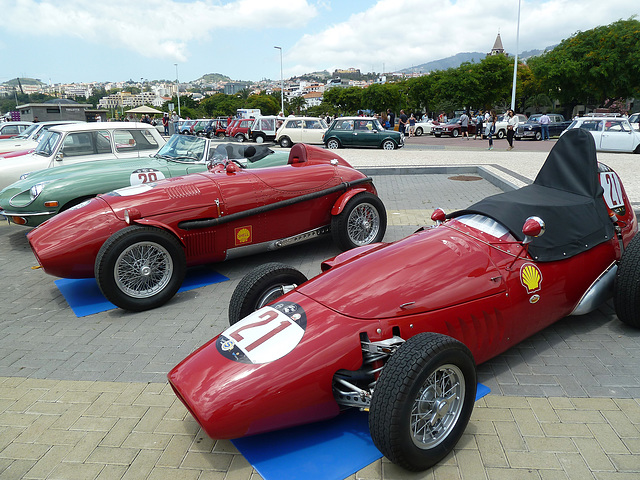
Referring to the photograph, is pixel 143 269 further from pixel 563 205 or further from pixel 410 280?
pixel 563 205

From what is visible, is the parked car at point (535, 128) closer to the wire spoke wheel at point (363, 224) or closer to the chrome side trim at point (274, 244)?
the wire spoke wheel at point (363, 224)

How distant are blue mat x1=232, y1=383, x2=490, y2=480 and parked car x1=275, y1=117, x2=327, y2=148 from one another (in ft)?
71.5

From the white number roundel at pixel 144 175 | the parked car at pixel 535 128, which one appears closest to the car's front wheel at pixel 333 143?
the parked car at pixel 535 128

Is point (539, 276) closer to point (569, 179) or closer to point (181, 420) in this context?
point (569, 179)

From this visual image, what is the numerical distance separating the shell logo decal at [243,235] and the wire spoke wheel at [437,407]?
354 cm

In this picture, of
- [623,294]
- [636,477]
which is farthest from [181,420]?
[623,294]

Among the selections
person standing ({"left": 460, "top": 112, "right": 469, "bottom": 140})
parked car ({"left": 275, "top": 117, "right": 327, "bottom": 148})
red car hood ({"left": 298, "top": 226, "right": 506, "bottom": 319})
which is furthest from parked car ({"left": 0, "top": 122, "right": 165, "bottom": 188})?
person standing ({"left": 460, "top": 112, "right": 469, "bottom": 140})

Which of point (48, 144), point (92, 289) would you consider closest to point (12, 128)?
point (48, 144)

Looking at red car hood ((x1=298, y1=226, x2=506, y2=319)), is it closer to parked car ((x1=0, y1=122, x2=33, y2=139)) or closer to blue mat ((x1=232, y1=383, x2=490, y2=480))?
blue mat ((x1=232, y1=383, x2=490, y2=480))

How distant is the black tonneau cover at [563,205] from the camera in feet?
12.4

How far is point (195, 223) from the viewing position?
211 inches

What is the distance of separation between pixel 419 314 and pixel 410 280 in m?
0.26

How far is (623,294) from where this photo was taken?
13.1 feet

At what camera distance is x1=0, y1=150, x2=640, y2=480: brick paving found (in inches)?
106
